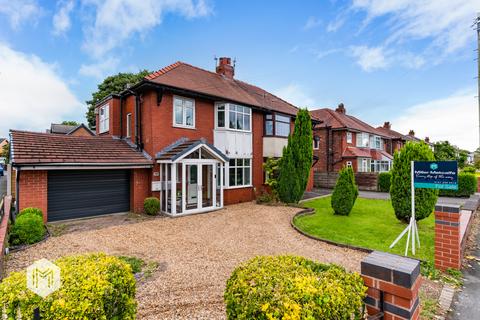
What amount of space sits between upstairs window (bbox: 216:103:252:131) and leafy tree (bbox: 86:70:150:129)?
68.8ft

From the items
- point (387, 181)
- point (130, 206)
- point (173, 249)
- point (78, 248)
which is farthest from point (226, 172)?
point (387, 181)

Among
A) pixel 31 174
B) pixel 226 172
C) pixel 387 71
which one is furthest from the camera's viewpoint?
pixel 387 71

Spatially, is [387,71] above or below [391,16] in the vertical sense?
below

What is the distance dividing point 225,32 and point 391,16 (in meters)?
8.70

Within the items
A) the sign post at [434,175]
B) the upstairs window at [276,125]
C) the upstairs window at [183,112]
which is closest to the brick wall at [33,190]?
the upstairs window at [183,112]

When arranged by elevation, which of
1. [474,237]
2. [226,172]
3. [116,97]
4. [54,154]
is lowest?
[474,237]

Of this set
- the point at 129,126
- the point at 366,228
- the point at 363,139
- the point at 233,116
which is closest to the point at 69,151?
the point at 129,126

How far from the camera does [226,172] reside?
44.9 feet

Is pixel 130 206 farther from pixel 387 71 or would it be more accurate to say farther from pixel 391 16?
pixel 387 71

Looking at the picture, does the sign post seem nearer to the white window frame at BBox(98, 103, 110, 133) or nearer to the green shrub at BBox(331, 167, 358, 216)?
the green shrub at BBox(331, 167, 358, 216)

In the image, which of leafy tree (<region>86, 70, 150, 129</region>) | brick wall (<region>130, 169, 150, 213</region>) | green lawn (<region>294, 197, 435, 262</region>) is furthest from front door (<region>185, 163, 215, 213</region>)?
leafy tree (<region>86, 70, 150, 129</region>)

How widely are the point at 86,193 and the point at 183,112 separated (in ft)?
19.1

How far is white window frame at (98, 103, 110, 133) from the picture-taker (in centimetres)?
1491

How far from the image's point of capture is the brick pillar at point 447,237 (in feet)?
17.3
